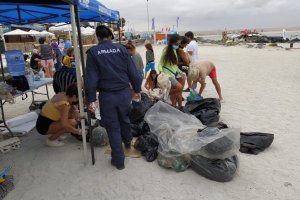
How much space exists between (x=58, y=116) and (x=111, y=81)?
123 centimetres

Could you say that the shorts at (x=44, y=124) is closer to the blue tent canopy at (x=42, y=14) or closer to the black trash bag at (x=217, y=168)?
the blue tent canopy at (x=42, y=14)

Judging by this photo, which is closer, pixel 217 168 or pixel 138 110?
pixel 217 168

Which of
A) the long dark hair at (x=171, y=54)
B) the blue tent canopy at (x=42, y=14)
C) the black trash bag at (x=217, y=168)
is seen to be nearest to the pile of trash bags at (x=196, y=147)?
the black trash bag at (x=217, y=168)

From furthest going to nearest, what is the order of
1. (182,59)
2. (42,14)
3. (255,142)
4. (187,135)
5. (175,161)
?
(182,59), (42,14), (255,142), (187,135), (175,161)

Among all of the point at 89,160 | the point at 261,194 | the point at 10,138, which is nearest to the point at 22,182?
the point at 89,160

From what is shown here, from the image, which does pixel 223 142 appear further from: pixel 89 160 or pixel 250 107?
pixel 250 107

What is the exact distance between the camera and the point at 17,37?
32844mm

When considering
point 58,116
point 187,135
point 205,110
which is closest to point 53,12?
point 58,116

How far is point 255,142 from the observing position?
13.4 feet

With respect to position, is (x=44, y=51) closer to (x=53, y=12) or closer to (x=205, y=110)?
(x=53, y=12)

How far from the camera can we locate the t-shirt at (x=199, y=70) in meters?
6.16

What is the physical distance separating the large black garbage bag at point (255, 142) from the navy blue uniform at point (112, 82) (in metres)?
1.78

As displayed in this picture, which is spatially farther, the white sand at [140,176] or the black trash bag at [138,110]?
the black trash bag at [138,110]

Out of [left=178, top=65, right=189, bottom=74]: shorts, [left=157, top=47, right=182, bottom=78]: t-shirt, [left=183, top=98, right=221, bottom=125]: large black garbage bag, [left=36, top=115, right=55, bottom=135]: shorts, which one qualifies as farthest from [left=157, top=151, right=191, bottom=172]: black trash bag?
[left=178, top=65, right=189, bottom=74]: shorts
